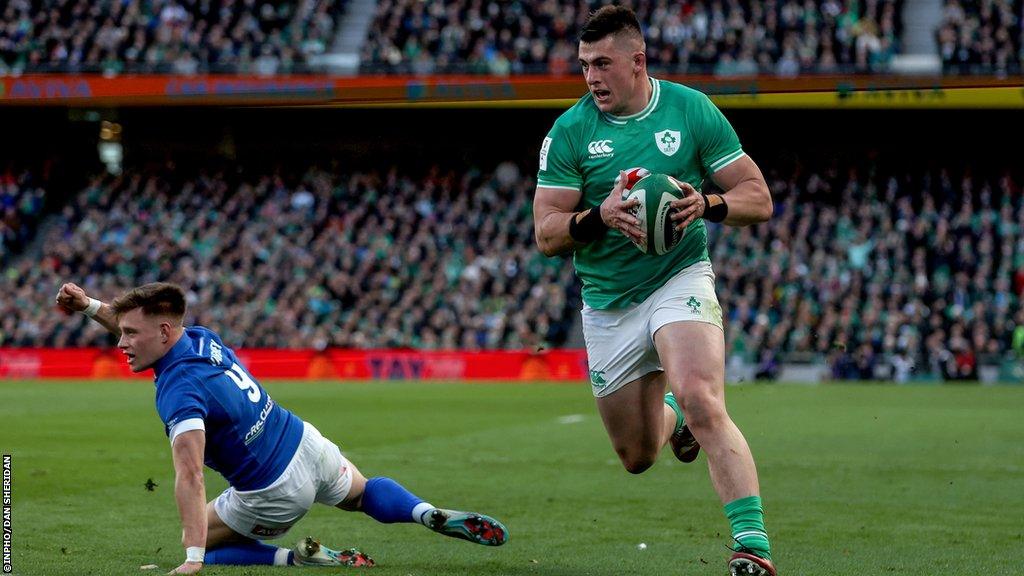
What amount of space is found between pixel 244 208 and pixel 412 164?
4323 mm

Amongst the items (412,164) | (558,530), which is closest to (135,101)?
(412,164)

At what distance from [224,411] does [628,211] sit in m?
2.05

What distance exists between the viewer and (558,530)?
26.6 feet

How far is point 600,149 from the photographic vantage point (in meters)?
6.36

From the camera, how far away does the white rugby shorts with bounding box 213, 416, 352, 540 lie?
661 cm

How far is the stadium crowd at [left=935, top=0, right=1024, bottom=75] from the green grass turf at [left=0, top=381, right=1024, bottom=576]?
1102 centimetres

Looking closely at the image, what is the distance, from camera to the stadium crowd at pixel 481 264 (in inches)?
1086

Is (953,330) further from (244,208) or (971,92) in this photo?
(244,208)

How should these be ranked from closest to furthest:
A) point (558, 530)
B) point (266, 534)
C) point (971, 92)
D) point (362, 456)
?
point (266, 534), point (558, 530), point (362, 456), point (971, 92)

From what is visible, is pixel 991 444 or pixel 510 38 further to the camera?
pixel 510 38

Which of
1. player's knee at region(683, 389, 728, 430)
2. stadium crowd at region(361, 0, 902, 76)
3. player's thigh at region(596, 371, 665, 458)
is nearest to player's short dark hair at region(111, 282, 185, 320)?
player's thigh at region(596, 371, 665, 458)

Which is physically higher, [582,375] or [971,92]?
[971,92]

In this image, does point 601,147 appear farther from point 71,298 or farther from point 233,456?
point 71,298

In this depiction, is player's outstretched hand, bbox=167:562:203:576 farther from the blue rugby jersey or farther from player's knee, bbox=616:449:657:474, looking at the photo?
player's knee, bbox=616:449:657:474
